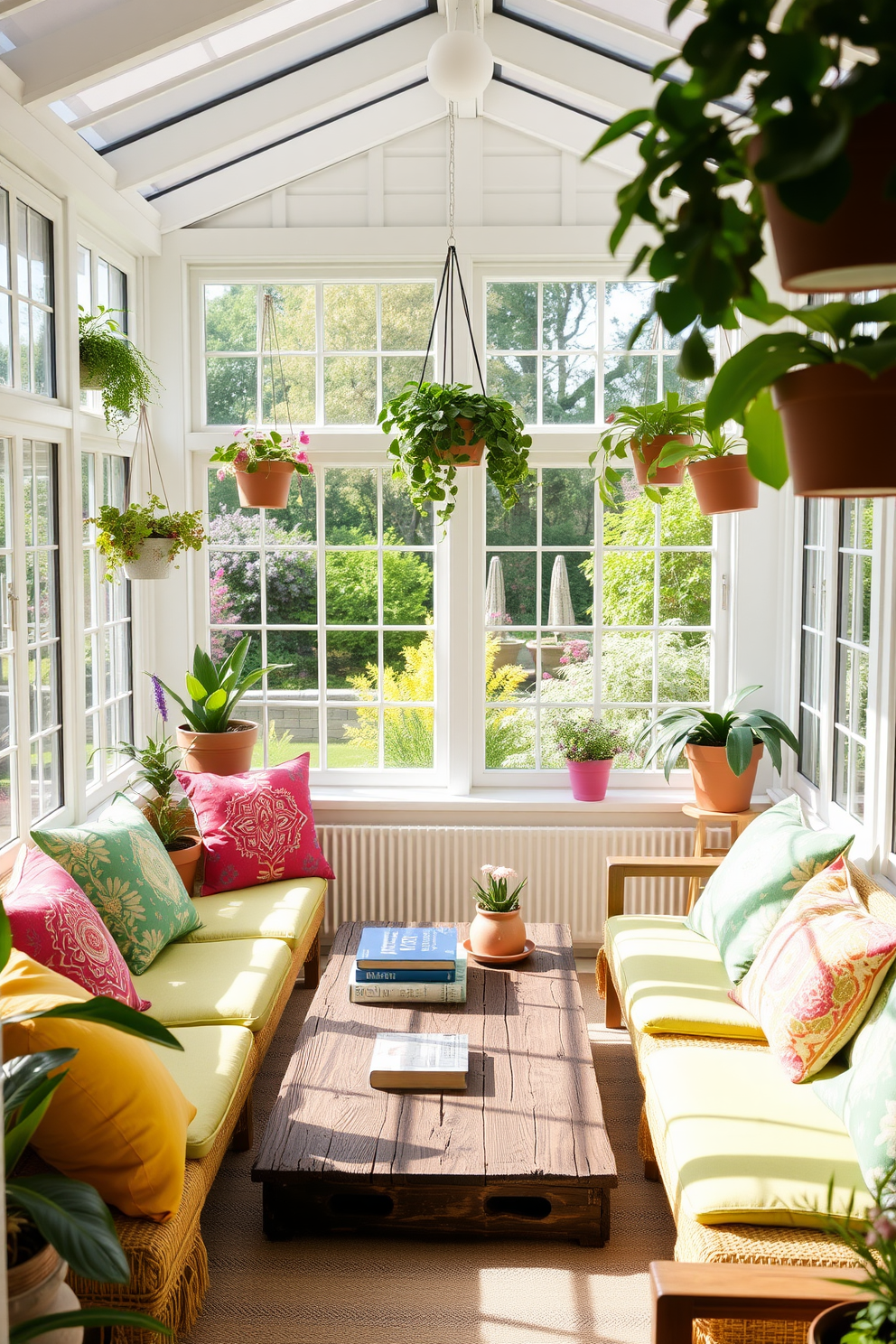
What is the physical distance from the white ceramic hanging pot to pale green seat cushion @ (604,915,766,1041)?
2.11 meters

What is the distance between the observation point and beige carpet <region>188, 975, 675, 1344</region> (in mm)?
2604

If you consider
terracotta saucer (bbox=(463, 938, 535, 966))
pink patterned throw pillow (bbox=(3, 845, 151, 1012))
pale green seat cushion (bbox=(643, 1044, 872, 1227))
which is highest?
pink patterned throw pillow (bbox=(3, 845, 151, 1012))

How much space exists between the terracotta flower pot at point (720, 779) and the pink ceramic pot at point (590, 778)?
494mm

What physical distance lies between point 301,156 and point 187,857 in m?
2.92

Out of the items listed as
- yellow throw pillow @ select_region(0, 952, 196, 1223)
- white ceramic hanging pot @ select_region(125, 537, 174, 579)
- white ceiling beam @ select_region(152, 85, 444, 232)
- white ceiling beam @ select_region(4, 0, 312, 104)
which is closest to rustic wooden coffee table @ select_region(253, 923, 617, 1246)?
yellow throw pillow @ select_region(0, 952, 196, 1223)

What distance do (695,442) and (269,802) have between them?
2.05 metres

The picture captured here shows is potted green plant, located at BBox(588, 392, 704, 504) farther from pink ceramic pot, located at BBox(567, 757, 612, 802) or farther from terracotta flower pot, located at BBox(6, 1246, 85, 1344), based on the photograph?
terracotta flower pot, located at BBox(6, 1246, 85, 1344)

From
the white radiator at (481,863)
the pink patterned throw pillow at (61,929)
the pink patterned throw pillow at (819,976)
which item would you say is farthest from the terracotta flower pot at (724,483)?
the pink patterned throw pillow at (61,929)

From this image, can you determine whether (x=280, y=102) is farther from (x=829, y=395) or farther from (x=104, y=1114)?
(x=829, y=395)

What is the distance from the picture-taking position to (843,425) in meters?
0.99

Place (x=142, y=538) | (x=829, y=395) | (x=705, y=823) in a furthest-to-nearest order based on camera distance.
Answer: (x=705, y=823)
(x=142, y=538)
(x=829, y=395)

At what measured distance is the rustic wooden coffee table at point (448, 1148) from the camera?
270 centimetres

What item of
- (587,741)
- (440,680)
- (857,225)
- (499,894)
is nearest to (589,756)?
(587,741)

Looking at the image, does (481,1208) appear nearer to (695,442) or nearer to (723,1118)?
(723,1118)
